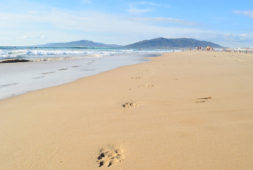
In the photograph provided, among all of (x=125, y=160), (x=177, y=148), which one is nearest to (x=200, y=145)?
(x=177, y=148)

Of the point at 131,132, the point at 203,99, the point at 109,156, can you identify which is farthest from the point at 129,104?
the point at 109,156

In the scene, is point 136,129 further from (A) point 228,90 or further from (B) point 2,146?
(A) point 228,90

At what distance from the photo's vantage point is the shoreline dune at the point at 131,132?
1.49 m

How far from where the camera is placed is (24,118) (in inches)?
98.4

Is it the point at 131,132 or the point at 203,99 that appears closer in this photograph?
the point at 131,132

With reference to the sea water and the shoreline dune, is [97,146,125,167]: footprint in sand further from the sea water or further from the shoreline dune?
the sea water

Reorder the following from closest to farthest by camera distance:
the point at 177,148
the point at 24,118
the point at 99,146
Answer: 1. the point at 177,148
2. the point at 99,146
3. the point at 24,118

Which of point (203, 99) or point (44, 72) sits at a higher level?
point (203, 99)

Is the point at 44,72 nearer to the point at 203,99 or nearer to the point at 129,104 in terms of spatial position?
the point at 129,104

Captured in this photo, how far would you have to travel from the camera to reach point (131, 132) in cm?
198

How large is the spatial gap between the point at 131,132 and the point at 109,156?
442 mm

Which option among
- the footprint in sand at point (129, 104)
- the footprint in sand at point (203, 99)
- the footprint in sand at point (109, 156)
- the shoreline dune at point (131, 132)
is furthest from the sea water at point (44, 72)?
the footprint in sand at point (203, 99)

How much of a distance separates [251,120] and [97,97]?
2334 mm

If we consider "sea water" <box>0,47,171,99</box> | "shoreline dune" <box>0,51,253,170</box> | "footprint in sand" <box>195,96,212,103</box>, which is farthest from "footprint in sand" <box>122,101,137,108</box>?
"sea water" <box>0,47,171,99</box>
